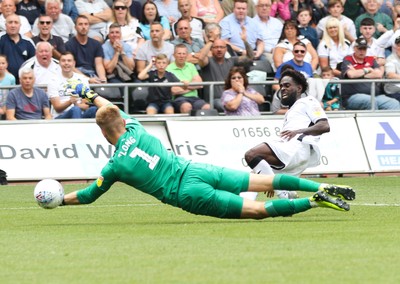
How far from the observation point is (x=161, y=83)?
904 inches

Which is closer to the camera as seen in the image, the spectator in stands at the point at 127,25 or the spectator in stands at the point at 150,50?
the spectator in stands at the point at 150,50

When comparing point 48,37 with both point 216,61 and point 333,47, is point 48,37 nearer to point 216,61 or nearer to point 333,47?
point 216,61

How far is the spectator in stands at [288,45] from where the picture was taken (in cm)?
2483

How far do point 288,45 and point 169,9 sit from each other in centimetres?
288

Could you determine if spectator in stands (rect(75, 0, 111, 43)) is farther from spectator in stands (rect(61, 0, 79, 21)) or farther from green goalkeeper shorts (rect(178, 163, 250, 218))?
green goalkeeper shorts (rect(178, 163, 250, 218))

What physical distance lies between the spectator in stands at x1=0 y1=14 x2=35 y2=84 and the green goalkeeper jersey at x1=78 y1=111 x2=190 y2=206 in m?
10.0

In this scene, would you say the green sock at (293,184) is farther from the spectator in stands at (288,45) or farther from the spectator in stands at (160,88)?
the spectator in stands at (288,45)

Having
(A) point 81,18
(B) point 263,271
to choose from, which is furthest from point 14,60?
(B) point 263,271

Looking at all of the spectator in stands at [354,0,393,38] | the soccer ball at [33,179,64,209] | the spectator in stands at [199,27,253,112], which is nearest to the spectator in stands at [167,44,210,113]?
the spectator in stands at [199,27,253,112]

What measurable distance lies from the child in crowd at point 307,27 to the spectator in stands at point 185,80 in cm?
356

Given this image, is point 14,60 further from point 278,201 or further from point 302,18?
point 278,201

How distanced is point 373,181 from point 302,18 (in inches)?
238

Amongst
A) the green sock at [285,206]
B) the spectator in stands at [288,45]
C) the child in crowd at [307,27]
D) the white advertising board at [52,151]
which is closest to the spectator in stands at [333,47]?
the child in crowd at [307,27]

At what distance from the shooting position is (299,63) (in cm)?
2364
